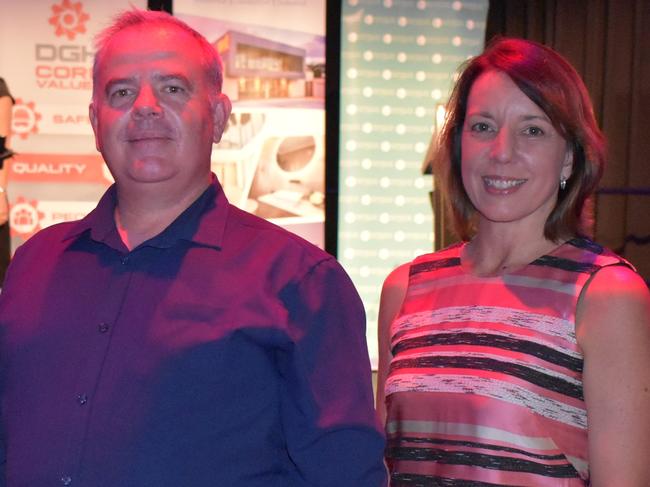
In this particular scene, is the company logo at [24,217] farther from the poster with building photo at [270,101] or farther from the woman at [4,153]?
the poster with building photo at [270,101]

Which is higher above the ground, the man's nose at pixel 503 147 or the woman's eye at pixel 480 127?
the woman's eye at pixel 480 127

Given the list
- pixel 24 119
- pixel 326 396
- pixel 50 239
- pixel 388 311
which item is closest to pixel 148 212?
pixel 50 239

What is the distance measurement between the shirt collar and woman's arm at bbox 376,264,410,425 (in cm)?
50

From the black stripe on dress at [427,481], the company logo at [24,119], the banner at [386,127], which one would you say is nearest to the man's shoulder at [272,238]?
the black stripe on dress at [427,481]

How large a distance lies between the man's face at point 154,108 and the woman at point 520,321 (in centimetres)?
56

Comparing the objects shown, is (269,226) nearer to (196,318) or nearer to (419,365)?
(196,318)

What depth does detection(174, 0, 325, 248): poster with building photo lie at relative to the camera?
13.6 feet

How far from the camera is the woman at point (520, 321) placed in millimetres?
1521

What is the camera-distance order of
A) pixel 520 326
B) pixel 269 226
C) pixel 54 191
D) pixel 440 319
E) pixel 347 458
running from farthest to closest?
1. pixel 54 191
2. pixel 440 319
3. pixel 520 326
4. pixel 269 226
5. pixel 347 458

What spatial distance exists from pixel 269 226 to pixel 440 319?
449 millimetres

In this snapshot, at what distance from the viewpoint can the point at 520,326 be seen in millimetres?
1645

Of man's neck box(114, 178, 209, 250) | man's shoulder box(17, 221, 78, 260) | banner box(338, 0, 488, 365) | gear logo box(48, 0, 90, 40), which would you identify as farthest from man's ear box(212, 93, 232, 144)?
gear logo box(48, 0, 90, 40)

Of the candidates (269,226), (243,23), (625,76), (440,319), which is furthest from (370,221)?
(269,226)

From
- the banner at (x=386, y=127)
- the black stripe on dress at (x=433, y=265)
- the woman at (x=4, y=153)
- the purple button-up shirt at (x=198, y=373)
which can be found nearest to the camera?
the purple button-up shirt at (x=198, y=373)
